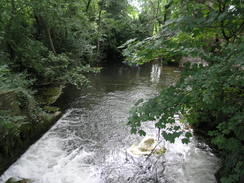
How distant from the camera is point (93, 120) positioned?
5.81 m

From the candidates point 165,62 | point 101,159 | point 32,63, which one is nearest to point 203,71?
point 165,62

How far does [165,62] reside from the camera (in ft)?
8.96

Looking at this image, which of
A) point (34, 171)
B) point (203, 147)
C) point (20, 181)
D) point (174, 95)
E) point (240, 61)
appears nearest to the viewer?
point (240, 61)

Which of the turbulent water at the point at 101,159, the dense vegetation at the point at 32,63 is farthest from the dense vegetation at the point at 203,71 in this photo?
the dense vegetation at the point at 32,63

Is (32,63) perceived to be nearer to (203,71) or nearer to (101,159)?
(101,159)

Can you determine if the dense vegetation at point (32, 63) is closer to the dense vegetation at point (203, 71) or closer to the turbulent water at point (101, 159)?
the turbulent water at point (101, 159)

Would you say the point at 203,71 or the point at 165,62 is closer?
the point at 203,71

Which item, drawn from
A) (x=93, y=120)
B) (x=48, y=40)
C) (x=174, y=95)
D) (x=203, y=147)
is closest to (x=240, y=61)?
(x=174, y=95)

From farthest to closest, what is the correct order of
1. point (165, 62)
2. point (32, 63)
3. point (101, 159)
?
point (32, 63)
point (101, 159)
point (165, 62)

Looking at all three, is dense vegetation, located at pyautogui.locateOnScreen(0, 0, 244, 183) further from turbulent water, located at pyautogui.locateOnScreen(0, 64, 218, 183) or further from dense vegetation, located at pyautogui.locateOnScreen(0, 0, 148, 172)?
turbulent water, located at pyautogui.locateOnScreen(0, 64, 218, 183)

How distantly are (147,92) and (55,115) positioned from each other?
4.50 meters

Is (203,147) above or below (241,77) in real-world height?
Result: below

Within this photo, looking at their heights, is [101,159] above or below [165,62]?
below

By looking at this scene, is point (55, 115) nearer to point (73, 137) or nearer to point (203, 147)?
point (73, 137)
